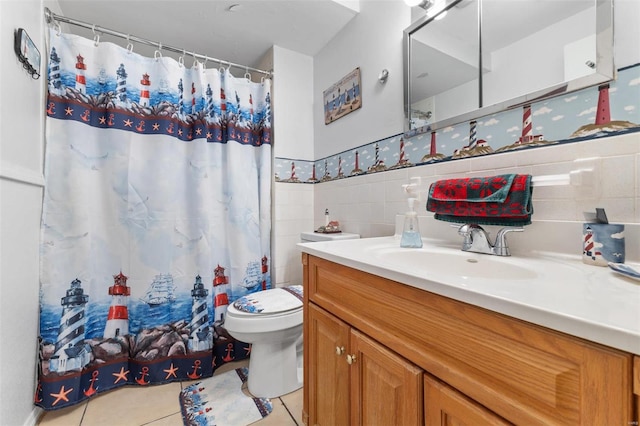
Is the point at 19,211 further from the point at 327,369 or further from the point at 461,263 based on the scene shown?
the point at 461,263

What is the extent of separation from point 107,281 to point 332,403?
4.42ft

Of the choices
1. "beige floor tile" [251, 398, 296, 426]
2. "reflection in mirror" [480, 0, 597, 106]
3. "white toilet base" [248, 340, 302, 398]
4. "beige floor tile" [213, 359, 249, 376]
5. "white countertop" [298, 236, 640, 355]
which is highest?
"reflection in mirror" [480, 0, 597, 106]

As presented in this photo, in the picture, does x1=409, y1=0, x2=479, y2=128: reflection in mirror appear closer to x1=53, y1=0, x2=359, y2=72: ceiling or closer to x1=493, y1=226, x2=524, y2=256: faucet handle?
x1=493, y1=226, x2=524, y2=256: faucet handle

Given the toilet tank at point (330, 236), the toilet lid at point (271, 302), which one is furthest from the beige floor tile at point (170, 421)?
the toilet tank at point (330, 236)

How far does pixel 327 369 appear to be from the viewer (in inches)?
35.2

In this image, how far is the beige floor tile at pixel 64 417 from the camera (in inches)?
46.2

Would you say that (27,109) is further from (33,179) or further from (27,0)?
(27,0)

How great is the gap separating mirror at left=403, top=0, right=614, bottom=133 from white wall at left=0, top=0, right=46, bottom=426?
64.6 inches

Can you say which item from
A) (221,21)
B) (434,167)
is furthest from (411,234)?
(221,21)

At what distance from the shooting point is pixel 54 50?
4.24 feet

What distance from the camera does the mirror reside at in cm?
74

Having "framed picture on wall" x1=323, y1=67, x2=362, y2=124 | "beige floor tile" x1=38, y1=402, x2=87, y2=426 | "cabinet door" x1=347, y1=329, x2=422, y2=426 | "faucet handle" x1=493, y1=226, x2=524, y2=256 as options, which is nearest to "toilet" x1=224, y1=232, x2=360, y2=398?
"cabinet door" x1=347, y1=329, x2=422, y2=426

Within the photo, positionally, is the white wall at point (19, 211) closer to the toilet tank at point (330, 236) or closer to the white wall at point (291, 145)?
the white wall at point (291, 145)

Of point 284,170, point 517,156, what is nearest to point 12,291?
point 284,170
